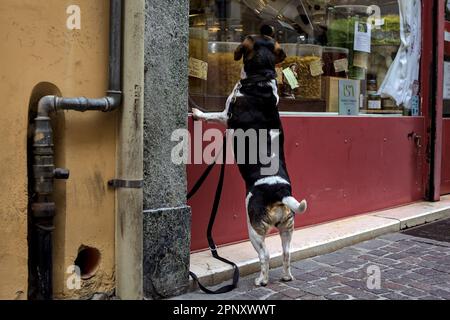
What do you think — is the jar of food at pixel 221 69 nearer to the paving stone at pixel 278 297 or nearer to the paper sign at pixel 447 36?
the paving stone at pixel 278 297

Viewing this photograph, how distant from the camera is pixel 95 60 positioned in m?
3.93

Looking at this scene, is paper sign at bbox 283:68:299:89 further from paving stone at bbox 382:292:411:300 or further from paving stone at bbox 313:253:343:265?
paving stone at bbox 382:292:411:300

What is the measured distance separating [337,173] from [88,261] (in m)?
3.34

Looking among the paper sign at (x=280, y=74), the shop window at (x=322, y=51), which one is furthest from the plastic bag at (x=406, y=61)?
the paper sign at (x=280, y=74)

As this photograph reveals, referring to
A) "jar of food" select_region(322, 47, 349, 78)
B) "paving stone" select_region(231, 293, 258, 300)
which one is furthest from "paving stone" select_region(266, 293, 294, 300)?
"jar of food" select_region(322, 47, 349, 78)

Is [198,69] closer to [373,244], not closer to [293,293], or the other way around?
[293,293]

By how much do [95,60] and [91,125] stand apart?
0.46 m

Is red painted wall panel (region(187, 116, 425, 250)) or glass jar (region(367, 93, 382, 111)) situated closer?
red painted wall panel (region(187, 116, 425, 250))

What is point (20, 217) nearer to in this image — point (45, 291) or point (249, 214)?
point (45, 291)

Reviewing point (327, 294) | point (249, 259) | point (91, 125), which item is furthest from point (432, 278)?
point (91, 125)

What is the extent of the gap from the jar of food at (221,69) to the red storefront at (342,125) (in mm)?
15

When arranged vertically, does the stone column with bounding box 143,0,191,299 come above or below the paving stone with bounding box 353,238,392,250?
above

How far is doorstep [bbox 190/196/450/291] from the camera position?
4660mm

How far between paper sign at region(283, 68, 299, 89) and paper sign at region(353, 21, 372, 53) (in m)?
1.35
